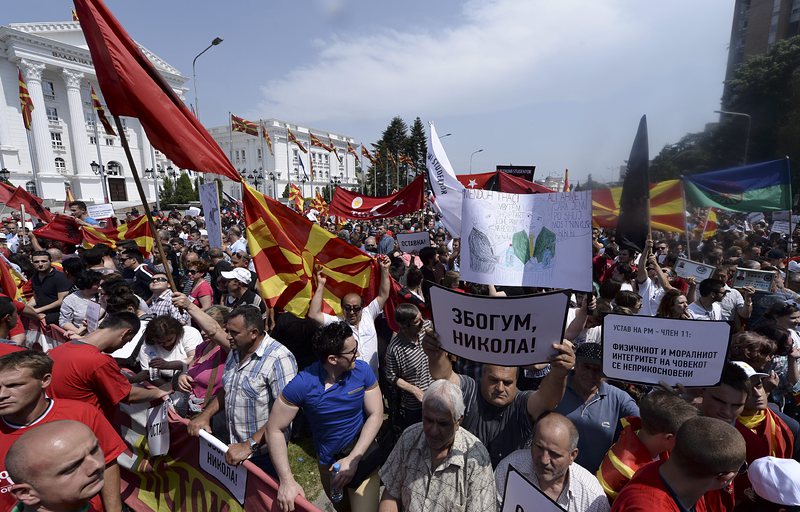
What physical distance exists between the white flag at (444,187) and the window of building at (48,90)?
68.9 m

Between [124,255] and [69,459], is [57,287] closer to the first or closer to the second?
[124,255]

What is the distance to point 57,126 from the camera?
56.0m

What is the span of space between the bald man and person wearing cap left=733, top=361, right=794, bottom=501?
3.53 meters

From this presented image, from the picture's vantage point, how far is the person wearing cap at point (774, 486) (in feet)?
6.70

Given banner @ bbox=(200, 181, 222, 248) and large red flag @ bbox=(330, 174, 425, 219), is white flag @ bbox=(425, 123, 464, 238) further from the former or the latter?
banner @ bbox=(200, 181, 222, 248)

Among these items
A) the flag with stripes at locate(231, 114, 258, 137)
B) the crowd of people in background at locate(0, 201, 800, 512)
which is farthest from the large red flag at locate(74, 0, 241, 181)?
the flag with stripes at locate(231, 114, 258, 137)

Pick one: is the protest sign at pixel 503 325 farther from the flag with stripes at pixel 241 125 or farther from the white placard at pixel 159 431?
the flag with stripes at pixel 241 125

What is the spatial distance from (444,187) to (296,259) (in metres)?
4.03

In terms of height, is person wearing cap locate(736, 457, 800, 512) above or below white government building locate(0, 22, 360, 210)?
below

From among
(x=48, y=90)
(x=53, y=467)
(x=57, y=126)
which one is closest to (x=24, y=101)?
(x=53, y=467)

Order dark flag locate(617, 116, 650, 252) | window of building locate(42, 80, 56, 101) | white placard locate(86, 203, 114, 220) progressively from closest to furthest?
dark flag locate(617, 116, 650, 252) → white placard locate(86, 203, 114, 220) → window of building locate(42, 80, 56, 101)

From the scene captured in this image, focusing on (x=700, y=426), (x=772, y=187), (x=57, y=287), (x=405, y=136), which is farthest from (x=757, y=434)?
(x=405, y=136)

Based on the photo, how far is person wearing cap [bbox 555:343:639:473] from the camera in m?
2.80

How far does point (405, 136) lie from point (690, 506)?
76.2 m
